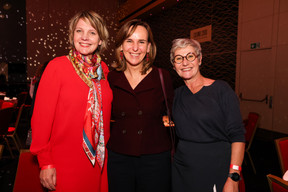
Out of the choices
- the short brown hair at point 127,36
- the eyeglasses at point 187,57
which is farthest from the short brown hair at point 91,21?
the eyeglasses at point 187,57

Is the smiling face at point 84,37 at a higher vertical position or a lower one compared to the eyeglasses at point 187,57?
higher

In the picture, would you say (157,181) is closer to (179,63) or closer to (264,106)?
(179,63)

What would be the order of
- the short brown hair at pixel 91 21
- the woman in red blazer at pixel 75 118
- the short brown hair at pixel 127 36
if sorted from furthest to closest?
1. the short brown hair at pixel 127 36
2. the short brown hair at pixel 91 21
3. the woman in red blazer at pixel 75 118

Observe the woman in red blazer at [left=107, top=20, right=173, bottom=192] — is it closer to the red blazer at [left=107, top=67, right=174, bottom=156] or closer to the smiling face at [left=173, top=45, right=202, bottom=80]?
the red blazer at [left=107, top=67, right=174, bottom=156]

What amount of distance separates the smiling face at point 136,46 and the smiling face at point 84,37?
0.26 metres

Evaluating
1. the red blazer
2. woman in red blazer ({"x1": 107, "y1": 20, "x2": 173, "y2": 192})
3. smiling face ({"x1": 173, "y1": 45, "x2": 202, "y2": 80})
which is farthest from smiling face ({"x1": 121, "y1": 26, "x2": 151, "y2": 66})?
smiling face ({"x1": 173, "y1": 45, "x2": 202, "y2": 80})

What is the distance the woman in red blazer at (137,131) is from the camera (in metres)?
1.47

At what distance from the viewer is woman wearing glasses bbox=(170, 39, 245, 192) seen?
1.35m

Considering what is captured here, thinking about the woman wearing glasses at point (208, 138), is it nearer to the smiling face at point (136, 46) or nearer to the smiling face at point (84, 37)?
the smiling face at point (136, 46)

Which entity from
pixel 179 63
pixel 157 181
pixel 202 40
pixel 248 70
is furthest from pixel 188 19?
pixel 157 181

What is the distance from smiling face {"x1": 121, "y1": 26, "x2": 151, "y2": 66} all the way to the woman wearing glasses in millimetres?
290

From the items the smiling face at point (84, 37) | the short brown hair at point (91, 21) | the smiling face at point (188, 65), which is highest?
the short brown hair at point (91, 21)

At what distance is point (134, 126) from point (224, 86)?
0.66 metres

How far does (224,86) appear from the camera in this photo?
1.43 m
